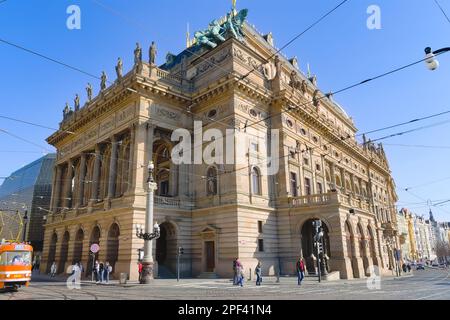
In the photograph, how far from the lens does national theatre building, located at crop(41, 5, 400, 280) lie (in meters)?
28.9

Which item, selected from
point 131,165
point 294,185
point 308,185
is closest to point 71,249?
point 131,165

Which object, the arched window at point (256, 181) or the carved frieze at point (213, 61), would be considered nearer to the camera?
the arched window at point (256, 181)

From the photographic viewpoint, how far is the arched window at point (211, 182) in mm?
31669

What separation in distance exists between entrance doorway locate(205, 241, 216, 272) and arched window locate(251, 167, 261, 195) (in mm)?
6380

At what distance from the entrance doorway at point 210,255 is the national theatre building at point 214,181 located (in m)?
0.13

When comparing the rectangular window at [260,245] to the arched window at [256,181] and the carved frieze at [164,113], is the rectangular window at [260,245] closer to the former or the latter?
the arched window at [256,181]

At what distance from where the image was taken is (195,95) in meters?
34.3

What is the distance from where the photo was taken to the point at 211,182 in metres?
32.0

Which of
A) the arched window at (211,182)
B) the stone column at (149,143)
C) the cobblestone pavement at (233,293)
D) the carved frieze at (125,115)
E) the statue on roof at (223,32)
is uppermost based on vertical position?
the statue on roof at (223,32)

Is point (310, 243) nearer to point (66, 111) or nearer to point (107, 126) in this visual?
point (107, 126)

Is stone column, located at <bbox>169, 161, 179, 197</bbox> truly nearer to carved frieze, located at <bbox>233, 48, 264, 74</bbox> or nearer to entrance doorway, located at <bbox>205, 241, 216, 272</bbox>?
entrance doorway, located at <bbox>205, 241, 216, 272</bbox>

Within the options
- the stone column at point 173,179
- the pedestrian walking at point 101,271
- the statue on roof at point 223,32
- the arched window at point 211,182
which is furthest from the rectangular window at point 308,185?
the pedestrian walking at point 101,271
